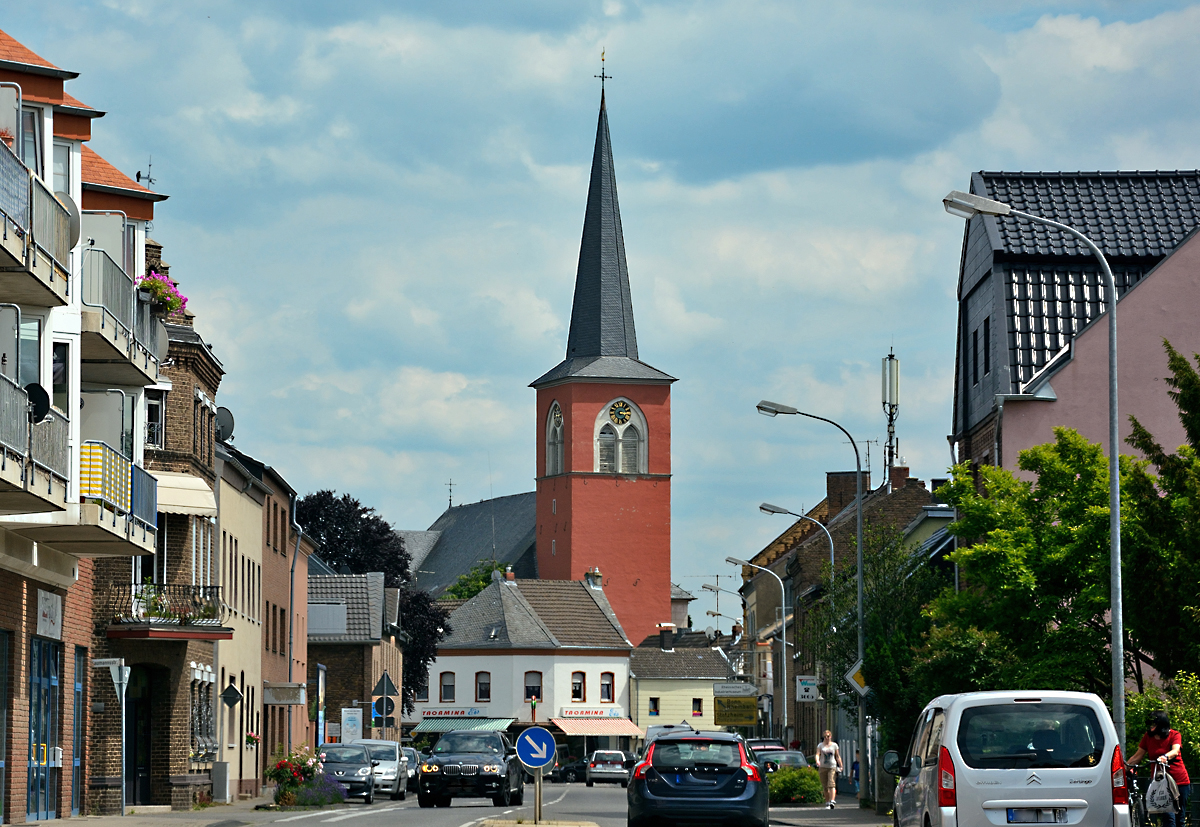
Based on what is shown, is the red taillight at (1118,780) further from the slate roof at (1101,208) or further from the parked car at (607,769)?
the parked car at (607,769)

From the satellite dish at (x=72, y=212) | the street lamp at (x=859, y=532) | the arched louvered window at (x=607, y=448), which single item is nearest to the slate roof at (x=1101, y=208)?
the street lamp at (x=859, y=532)

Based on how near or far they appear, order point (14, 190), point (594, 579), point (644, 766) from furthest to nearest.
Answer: point (594, 579) → point (644, 766) → point (14, 190)

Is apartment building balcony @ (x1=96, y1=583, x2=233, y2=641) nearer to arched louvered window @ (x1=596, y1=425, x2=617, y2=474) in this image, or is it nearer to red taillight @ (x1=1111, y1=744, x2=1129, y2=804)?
red taillight @ (x1=1111, y1=744, x2=1129, y2=804)

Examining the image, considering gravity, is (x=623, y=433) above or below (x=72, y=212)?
above

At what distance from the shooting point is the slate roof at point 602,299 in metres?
115

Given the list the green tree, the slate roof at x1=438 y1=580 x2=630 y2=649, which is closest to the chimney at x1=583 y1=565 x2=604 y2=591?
the slate roof at x1=438 y1=580 x2=630 y2=649

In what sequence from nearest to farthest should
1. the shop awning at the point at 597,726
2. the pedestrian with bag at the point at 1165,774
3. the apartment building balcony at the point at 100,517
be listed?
the pedestrian with bag at the point at 1165,774, the apartment building balcony at the point at 100,517, the shop awning at the point at 597,726

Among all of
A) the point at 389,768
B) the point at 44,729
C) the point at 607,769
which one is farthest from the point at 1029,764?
the point at 607,769

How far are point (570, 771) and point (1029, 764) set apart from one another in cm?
6800

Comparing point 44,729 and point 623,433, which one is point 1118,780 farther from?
point 623,433

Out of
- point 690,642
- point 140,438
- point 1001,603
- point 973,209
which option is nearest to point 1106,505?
point 1001,603

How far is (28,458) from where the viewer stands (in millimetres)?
Result: 20406

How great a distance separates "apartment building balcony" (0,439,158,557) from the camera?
76.9 feet

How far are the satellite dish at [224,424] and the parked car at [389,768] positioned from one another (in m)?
8.03
